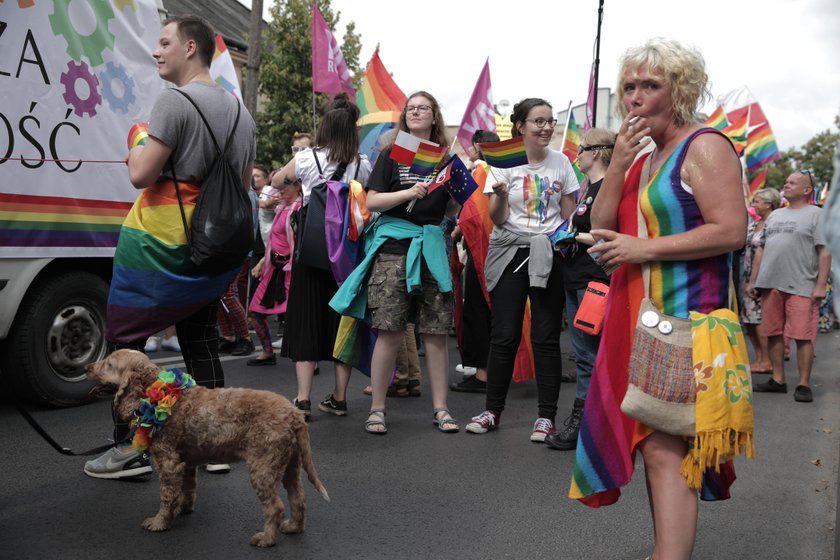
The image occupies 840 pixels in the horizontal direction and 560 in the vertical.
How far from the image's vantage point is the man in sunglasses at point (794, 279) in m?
7.61

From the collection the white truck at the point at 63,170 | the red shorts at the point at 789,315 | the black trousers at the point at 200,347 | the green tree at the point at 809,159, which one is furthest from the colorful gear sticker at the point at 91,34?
the green tree at the point at 809,159

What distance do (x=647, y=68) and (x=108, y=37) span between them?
436 cm

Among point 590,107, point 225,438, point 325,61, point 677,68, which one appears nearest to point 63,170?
point 225,438

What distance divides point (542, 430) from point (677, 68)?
3267mm

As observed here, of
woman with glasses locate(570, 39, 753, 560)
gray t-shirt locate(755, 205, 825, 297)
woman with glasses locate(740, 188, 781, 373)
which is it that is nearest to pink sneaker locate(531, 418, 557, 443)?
woman with glasses locate(570, 39, 753, 560)

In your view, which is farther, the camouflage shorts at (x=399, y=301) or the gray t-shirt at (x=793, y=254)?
the gray t-shirt at (x=793, y=254)

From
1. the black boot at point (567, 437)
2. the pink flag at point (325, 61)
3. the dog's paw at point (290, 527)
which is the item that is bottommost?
the black boot at point (567, 437)

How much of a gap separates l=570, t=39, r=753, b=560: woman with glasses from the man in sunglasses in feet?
18.2

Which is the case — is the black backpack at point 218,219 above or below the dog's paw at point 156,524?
above

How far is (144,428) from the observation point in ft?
11.1

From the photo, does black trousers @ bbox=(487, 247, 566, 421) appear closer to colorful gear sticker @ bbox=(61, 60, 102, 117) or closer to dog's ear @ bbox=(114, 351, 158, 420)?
dog's ear @ bbox=(114, 351, 158, 420)

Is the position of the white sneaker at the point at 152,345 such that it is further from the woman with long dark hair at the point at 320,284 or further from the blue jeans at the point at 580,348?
the blue jeans at the point at 580,348

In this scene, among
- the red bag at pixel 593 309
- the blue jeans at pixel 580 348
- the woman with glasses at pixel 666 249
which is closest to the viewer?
the woman with glasses at pixel 666 249

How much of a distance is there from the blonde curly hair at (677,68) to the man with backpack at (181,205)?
205 centimetres
